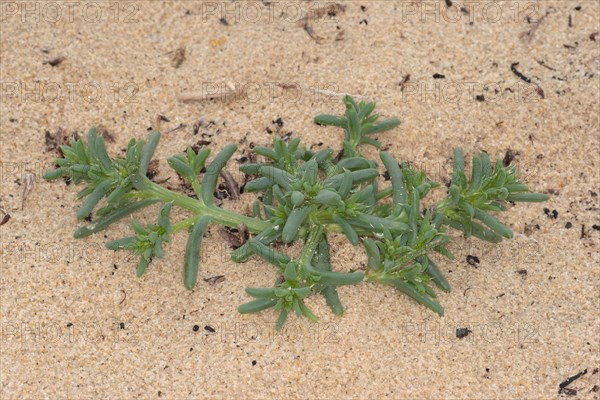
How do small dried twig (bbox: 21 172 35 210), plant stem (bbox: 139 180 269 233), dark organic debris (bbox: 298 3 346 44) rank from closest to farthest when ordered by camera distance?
plant stem (bbox: 139 180 269 233), small dried twig (bbox: 21 172 35 210), dark organic debris (bbox: 298 3 346 44)

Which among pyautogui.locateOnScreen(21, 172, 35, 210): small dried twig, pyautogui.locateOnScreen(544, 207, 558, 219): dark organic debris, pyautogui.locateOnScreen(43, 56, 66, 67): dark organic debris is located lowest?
pyautogui.locateOnScreen(21, 172, 35, 210): small dried twig

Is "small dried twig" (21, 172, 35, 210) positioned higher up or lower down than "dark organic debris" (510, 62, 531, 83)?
lower down

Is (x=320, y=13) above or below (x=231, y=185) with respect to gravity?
above

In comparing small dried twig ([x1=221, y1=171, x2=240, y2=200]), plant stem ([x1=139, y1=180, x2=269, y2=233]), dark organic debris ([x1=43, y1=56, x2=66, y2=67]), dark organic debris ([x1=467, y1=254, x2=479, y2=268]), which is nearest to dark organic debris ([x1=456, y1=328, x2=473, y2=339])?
dark organic debris ([x1=467, y1=254, x2=479, y2=268])

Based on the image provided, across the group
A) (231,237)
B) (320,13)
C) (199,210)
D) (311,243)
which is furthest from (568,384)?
(320,13)

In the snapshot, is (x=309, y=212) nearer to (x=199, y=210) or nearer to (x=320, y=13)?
(x=199, y=210)

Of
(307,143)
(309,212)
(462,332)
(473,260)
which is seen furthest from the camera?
(307,143)

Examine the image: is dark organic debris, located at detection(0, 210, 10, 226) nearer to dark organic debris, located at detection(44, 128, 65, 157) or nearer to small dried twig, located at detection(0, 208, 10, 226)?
small dried twig, located at detection(0, 208, 10, 226)
